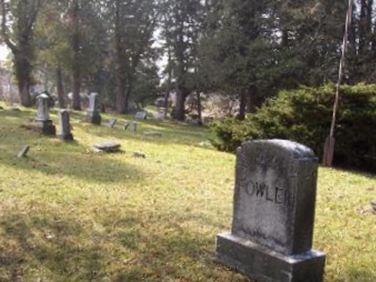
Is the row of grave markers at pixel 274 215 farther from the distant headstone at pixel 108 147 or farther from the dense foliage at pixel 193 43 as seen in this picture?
the dense foliage at pixel 193 43

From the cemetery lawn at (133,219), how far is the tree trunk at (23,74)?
19371 mm

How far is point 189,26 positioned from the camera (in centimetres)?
3581

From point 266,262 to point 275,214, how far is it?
1.60ft

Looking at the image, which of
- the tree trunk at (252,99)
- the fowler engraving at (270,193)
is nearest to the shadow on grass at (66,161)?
the fowler engraving at (270,193)

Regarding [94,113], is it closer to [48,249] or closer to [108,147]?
[108,147]

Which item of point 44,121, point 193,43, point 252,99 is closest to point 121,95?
point 193,43

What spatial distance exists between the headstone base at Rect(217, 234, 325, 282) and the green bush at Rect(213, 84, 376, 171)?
9.08 metres

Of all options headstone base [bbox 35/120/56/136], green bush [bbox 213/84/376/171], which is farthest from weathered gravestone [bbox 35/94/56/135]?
green bush [bbox 213/84/376/171]

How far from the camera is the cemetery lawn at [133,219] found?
576 cm

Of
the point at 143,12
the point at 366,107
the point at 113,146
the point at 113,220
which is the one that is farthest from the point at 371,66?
the point at 113,220

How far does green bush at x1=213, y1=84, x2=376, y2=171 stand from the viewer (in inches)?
556

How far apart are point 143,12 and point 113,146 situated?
22391 millimetres

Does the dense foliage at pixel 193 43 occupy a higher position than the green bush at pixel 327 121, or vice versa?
the dense foliage at pixel 193 43

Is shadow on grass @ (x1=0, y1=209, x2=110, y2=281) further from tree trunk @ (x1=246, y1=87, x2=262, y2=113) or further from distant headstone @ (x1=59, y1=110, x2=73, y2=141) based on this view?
tree trunk @ (x1=246, y1=87, x2=262, y2=113)
